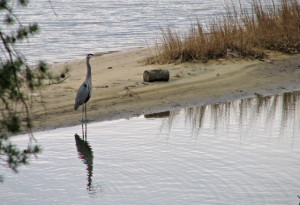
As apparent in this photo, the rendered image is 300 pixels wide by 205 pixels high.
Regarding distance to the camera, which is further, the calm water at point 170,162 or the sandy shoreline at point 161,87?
the sandy shoreline at point 161,87

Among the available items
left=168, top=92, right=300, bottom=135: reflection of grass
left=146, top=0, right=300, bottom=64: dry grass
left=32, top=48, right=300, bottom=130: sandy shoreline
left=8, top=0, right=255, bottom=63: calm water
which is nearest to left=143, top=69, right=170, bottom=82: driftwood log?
left=32, top=48, right=300, bottom=130: sandy shoreline

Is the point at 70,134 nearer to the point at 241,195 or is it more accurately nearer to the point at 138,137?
the point at 138,137

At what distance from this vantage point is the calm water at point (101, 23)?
1850 cm

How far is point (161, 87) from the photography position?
36.7 feet

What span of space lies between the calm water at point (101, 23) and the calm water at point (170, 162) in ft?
22.6

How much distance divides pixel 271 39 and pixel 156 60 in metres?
3.75

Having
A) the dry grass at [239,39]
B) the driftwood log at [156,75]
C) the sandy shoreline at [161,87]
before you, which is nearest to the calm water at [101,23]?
the dry grass at [239,39]

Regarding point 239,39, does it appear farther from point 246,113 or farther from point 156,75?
point 246,113

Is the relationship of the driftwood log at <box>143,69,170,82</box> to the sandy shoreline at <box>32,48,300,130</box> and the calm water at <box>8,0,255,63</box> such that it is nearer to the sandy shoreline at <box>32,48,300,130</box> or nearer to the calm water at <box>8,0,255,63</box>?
the sandy shoreline at <box>32,48,300,130</box>

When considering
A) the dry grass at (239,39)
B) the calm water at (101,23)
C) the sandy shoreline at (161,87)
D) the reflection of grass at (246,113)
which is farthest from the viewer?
the calm water at (101,23)

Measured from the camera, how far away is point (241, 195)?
241 inches

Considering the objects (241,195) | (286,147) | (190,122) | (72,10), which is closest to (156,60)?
(190,122)

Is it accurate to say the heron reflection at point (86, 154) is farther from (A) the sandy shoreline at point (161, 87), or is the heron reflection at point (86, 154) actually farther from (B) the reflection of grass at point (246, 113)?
(B) the reflection of grass at point (246, 113)

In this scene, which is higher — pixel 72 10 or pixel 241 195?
pixel 72 10
